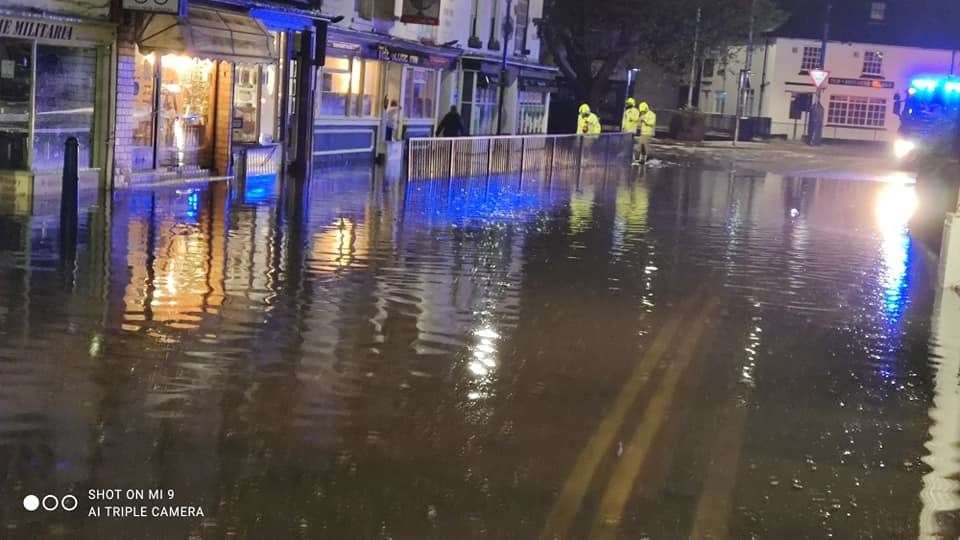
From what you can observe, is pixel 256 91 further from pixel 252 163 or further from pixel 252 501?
pixel 252 501

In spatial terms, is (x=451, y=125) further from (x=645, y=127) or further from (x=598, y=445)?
(x=598, y=445)

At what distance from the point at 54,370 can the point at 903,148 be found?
4322 cm

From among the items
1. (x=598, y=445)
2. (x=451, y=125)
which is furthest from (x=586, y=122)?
(x=598, y=445)

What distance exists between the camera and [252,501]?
6.13m

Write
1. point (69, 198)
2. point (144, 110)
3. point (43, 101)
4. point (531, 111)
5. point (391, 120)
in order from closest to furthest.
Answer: point (69, 198) → point (43, 101) → point (144, 110) → point (391, 120) → point (531, 111)

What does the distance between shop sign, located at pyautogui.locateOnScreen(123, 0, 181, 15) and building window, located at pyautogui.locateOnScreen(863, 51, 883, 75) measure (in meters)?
61.4

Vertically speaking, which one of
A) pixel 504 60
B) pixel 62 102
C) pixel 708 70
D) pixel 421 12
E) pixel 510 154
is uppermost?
pixel 708 70

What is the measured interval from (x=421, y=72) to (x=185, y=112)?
1358 centimetres

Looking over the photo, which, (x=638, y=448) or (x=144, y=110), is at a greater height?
(x=144, y=110)

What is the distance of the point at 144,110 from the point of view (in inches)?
837

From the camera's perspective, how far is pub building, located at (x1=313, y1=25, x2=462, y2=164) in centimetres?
2914

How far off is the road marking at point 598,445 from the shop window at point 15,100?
10841 mm

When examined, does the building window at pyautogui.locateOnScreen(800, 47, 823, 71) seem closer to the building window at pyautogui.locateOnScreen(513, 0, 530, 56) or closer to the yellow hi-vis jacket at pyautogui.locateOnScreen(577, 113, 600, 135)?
the building window at pyautogui.locateOnScreen(513, 0, 530, 56)

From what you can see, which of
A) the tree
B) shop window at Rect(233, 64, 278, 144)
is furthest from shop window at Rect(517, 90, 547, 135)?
shop window at Rect(233, 64, 278, 144)
